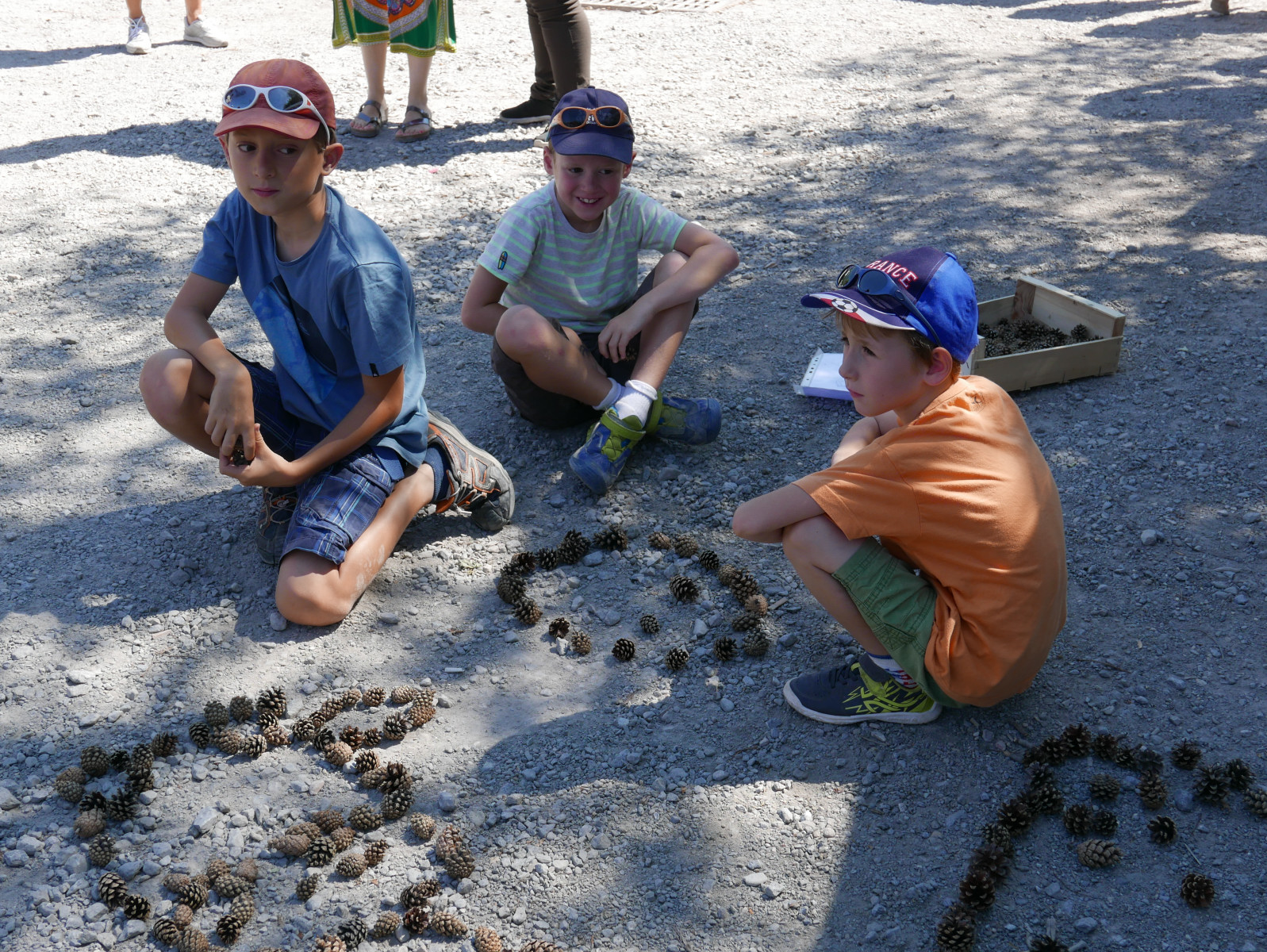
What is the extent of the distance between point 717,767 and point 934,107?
656 cm

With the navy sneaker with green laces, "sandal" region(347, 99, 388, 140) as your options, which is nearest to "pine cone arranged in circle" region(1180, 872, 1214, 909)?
the navy sneaker with green laces

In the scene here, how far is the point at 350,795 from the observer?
10.1 ft

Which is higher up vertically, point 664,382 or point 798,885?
point 664,382

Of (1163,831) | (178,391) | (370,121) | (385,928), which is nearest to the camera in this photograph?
(385,928)

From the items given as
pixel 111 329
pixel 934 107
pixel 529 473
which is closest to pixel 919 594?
pixel 529 473

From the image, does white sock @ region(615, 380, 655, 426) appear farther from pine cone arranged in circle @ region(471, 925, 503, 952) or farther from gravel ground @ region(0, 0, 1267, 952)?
pine cone arranged in circle @ region(471, 925, 503, 952)

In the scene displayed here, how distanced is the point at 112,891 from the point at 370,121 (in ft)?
20.8

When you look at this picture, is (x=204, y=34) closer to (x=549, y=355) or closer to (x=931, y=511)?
(x=549, y=355)

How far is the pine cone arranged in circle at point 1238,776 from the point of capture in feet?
9.51

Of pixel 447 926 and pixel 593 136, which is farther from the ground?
pixel 593 136

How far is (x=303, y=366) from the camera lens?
3793mm

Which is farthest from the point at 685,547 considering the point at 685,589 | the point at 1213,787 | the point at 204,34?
the point at 204,34

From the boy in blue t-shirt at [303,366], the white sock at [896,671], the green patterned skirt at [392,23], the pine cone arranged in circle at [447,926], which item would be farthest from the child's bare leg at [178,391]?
the green patterned skirt at [392,23]

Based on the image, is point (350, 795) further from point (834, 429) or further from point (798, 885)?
point (834, 429)
